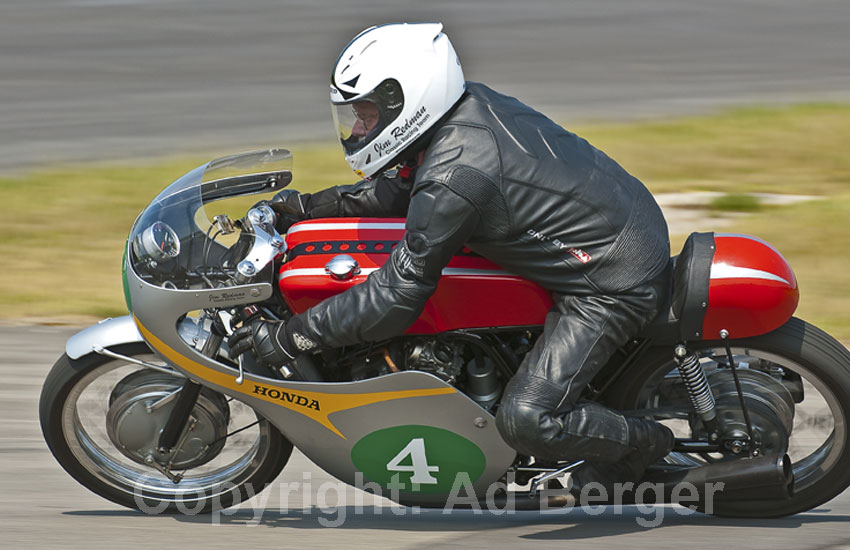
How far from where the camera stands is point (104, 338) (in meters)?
4.52

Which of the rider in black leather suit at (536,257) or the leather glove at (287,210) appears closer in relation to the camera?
the rider in black leather suit at (536,257)

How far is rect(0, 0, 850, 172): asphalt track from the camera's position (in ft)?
41.0

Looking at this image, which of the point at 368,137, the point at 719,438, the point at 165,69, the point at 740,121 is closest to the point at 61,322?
the point at 368,137

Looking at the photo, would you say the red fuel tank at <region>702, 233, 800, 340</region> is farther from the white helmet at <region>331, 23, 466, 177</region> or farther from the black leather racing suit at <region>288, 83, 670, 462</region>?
the white helmet at <region>331, 23, 466, 177</region>

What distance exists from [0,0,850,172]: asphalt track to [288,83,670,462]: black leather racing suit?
770 cm

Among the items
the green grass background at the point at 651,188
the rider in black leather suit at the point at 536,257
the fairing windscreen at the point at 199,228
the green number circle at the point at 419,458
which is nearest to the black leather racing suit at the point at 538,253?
the rider in black leather suit at the point at 536,257

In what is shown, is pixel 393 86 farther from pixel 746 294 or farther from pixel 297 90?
pixel 297 90

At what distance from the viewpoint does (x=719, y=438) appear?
4453 millimetres

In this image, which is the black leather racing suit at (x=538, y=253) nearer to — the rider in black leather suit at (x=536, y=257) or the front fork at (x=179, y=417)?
the rider in black leather suit at (x=536, y=257)

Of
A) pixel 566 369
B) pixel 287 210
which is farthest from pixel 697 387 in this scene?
pixel 287 210

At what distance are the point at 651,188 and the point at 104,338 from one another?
6.06 meters

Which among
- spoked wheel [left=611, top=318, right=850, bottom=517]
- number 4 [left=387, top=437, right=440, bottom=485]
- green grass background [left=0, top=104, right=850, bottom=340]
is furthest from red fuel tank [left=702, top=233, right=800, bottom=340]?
green grass background [left=0, top=104, right=850, bottom=340]

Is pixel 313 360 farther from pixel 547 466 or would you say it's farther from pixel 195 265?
pixel 547 466

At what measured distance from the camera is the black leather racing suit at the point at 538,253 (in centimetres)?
393
